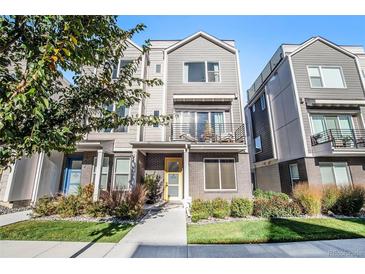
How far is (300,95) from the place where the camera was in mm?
12742

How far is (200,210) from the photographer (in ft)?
26.2

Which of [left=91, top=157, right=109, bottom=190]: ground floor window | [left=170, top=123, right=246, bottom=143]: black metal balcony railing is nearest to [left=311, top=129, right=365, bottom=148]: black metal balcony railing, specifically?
[left=170, top=123, right=246, bottom=143]: black metal balcony railing

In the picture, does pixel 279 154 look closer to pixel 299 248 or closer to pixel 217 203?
pixel 217 203

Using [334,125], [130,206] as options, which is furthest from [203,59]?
[130,206]

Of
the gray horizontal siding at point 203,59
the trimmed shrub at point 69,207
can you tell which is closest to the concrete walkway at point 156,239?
the trimmed shrub at point 69,207

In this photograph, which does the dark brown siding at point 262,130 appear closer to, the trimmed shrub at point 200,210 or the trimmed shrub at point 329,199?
the trimmed shrub at point 329,199

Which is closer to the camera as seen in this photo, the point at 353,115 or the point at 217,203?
the point at 217,203

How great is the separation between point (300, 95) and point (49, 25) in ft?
47.4

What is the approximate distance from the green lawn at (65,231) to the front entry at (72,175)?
4.72 metres

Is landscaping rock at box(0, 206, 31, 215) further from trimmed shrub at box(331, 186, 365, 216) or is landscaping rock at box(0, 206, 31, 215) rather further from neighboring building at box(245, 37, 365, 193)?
neighboring building at box(245, 37, 365, 193)

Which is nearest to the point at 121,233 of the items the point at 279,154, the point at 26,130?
the point at 26,130

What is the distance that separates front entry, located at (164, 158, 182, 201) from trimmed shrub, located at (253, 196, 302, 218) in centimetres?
484

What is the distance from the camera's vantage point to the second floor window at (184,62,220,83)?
12992mm
